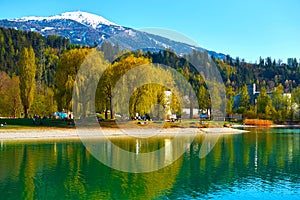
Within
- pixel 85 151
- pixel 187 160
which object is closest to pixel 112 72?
pixel 85 151

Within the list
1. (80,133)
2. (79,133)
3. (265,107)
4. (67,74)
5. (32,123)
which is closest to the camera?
(79,133)

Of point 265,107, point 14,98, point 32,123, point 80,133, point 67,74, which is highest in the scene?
point 67,74

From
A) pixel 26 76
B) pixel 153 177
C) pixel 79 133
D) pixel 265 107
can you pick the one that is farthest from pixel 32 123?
pixel 265 107

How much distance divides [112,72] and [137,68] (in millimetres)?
3696

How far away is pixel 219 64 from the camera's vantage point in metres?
194

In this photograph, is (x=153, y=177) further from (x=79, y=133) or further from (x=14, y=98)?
(x=14, y=98)

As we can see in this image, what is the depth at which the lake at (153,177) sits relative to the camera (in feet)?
61.7

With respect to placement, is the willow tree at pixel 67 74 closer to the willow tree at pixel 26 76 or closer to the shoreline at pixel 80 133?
the shoreline at pixel 80 133

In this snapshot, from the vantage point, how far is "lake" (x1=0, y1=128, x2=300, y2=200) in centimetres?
1881

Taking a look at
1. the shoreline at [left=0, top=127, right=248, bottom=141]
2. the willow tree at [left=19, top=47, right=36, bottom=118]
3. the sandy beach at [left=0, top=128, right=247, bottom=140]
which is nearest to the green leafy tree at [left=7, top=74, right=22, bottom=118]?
the willow tree at [left=19, top=47, right=36, bottom=118]

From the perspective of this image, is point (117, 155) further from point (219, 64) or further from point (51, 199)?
point (219, 64)

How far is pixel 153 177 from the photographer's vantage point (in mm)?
22984

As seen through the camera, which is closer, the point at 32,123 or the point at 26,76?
the point at 32,123

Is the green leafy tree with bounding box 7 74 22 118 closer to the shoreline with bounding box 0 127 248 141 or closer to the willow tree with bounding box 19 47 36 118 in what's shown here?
the willow tree with bounding box 19 47 36 118
